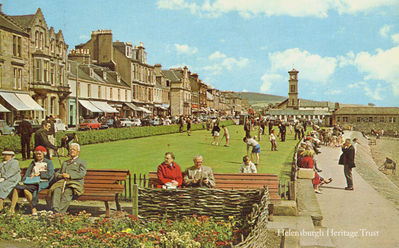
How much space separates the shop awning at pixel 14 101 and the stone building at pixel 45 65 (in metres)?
3.10

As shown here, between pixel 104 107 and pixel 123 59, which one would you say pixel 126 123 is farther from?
pixel 123 59

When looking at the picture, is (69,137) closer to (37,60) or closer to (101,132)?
(101,132)

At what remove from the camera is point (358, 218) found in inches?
429

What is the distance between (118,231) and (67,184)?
2.81m

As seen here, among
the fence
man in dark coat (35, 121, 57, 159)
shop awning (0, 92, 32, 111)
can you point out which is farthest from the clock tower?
the fence

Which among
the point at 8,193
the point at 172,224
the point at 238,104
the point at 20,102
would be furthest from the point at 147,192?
the point at 238,104

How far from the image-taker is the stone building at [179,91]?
8656 centimetres

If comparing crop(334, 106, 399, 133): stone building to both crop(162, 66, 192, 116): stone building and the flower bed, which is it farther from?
the flower bed

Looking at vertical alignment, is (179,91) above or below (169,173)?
above

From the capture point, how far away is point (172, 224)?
24.0 feet

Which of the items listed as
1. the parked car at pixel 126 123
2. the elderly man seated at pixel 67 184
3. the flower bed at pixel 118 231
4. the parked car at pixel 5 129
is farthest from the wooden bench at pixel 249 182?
the parked car at pixel 126 123

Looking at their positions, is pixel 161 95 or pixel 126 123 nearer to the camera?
pixel 126 123

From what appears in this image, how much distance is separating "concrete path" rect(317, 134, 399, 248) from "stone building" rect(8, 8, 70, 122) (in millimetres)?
31412

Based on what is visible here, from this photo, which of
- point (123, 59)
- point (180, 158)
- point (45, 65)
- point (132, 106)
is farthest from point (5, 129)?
point (123, 59)
